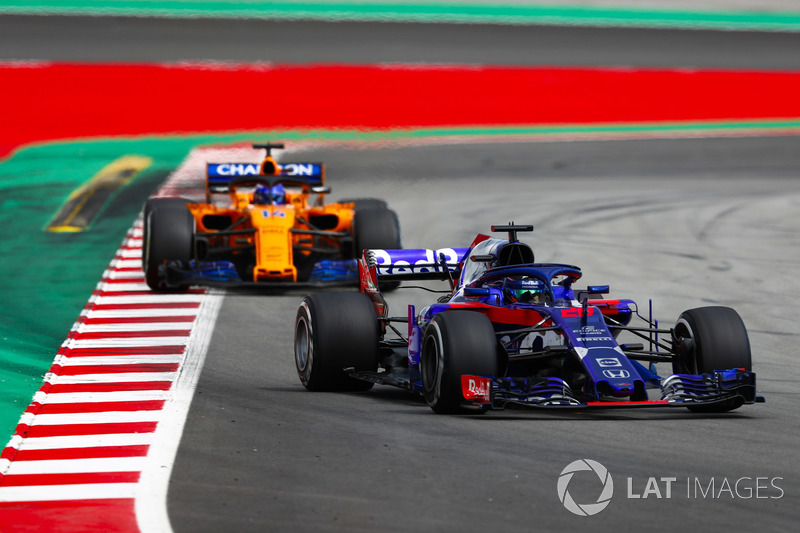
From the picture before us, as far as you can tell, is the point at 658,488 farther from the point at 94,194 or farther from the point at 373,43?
the point at 373,43

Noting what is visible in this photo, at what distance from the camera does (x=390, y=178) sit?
31.9 metres

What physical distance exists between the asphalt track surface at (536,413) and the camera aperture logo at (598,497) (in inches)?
3.1

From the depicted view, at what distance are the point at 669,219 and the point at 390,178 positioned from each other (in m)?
7.11

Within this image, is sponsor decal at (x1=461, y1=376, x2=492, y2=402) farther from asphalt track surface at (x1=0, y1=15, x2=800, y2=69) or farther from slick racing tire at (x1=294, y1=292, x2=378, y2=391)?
asphalt track surface at (x1=0, y1=15, x2=800, y2=69)

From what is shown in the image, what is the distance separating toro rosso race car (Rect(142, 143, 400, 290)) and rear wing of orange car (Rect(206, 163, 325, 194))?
36mm

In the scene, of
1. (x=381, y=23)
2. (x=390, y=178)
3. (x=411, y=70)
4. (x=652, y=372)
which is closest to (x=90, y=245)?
(x=390, y=178)

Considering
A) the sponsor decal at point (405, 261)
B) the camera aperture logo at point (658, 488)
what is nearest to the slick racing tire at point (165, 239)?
the sponsor decal at point (405, 261)

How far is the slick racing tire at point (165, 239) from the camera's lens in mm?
20844

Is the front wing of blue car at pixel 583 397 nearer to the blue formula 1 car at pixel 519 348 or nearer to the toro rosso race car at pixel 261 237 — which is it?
the blue formula 1 car at pixel 519 348

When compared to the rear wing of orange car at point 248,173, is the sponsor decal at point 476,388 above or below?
below

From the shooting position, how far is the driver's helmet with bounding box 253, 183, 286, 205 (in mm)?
22062

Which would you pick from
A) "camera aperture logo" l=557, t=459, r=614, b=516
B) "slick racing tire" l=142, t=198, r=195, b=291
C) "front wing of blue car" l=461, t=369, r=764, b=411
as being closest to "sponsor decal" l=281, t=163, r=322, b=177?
"slick racing tire" l=142, t=198, r=195, b=291

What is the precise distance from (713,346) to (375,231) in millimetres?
9142

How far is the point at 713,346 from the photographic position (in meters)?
12.9
